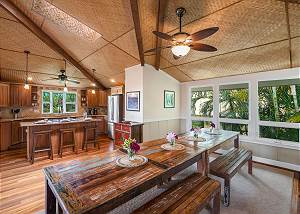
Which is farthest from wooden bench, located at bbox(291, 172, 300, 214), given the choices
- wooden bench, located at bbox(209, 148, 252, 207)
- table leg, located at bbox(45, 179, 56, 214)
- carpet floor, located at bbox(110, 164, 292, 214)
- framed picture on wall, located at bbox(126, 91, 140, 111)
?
framed picture on wall, located at bbox(126, 91, 140, 111)

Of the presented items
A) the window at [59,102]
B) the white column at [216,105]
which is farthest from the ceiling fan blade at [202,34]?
the window at [59,102]

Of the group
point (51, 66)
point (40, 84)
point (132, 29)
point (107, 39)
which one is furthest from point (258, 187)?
point (40, 84)

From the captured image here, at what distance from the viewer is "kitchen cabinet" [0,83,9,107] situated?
5152 millimetres

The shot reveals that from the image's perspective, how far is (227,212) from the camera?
219 centimetres

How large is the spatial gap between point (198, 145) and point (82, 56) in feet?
15.2

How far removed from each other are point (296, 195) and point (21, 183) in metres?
4.88

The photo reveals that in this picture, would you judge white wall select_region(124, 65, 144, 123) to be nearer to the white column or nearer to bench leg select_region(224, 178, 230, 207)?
the white column

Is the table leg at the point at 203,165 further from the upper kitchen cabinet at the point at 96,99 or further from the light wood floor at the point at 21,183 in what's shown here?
the upper kitchen cabinet at the point at 96,99

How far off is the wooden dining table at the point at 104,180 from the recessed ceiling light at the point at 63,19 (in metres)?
3.17

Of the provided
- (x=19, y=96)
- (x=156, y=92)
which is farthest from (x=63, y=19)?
(x=19, y=96)

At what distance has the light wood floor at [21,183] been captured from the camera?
232 centimetres

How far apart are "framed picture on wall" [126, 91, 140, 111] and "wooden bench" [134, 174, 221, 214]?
312 cm

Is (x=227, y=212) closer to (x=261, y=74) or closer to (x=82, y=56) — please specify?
(x=261, y=74)

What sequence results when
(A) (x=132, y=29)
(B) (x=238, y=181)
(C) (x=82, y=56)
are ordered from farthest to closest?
(C) (x=82, y=56)
(A) (x=132, y=29)
(B) (x=238, y=181)
